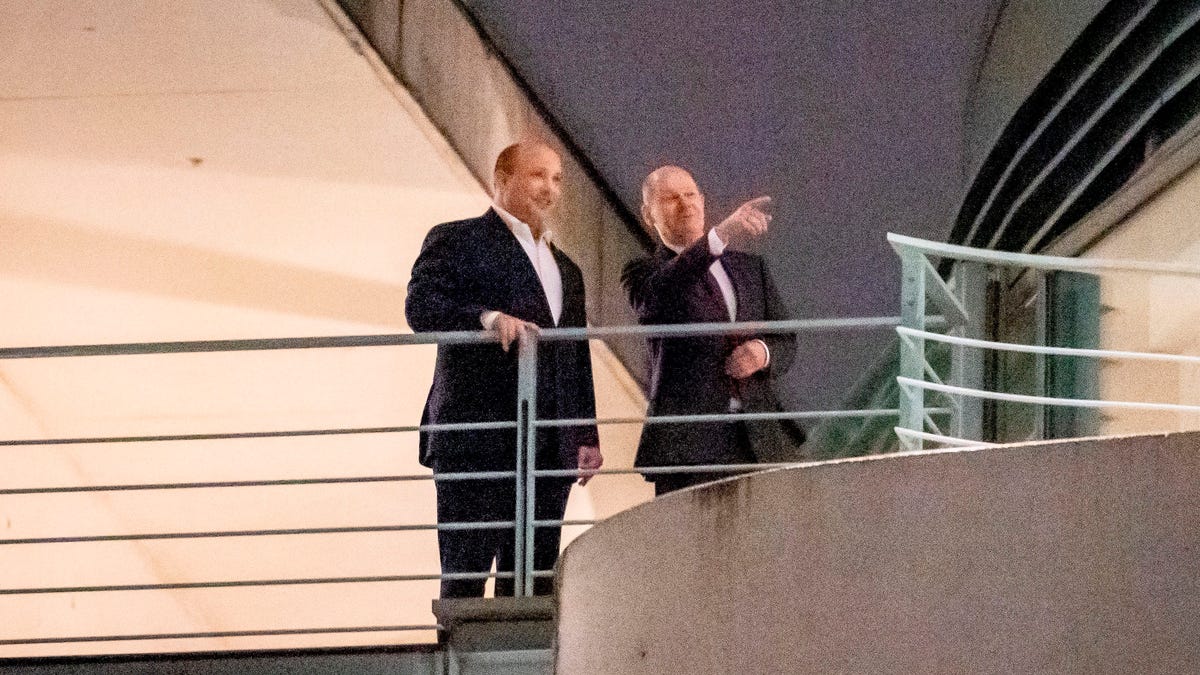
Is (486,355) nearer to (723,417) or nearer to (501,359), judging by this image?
(501,359)

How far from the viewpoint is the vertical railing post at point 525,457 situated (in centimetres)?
526

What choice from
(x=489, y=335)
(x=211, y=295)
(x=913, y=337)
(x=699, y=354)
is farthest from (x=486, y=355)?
(x=211, y=295)

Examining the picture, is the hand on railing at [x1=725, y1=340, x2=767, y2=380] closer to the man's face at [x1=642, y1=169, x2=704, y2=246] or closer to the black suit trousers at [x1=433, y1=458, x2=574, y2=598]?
the man's face at [x1=642, y1=169, x2=704, y2=246]

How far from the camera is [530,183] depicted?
5.61 metres

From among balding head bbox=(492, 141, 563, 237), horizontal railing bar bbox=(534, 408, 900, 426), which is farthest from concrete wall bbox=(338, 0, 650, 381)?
horizontal railing bar bbox=(534, 408, 900, 426)

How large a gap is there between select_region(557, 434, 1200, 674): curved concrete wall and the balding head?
6.04ft

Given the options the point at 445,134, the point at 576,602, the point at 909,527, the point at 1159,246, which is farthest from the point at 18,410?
the point at 909,527

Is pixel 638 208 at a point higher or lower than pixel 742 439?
higher

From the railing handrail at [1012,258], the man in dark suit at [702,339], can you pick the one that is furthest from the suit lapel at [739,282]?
the railing handrail at [1012,258]

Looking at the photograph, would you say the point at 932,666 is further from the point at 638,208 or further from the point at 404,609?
the point at 404,609

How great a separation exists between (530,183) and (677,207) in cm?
42

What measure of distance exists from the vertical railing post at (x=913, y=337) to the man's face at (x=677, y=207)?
70cm

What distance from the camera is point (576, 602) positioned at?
421cm

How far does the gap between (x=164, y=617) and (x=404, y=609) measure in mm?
1526
